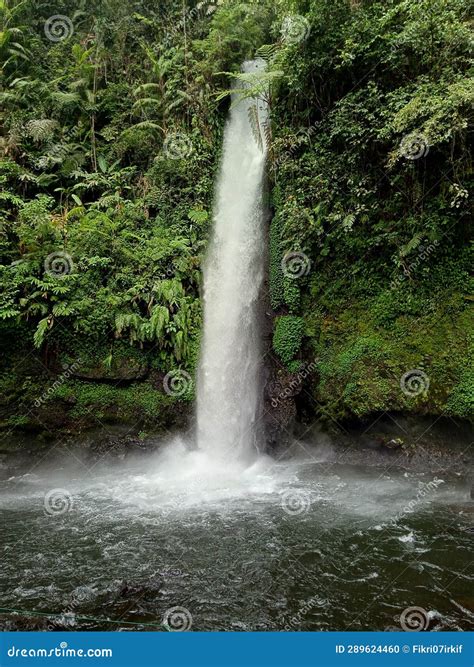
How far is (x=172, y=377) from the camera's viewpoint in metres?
10.5

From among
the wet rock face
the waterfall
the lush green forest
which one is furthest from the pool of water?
the lush green forest

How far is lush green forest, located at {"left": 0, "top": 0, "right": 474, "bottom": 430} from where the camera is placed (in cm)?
874

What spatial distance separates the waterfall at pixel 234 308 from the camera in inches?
405

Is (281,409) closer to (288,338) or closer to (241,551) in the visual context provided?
(288,338)

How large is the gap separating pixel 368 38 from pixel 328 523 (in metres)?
9.77

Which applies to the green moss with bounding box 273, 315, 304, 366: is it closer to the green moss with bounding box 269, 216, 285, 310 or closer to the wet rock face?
the wet rock face

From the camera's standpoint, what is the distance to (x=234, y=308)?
36.9ft

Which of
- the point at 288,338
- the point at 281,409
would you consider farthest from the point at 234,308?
the point at 281,409

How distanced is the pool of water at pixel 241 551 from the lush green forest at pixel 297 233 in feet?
6.62

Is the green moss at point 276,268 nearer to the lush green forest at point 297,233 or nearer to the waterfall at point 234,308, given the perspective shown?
the lush green forest at point 297,233

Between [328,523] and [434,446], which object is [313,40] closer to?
[434,446]

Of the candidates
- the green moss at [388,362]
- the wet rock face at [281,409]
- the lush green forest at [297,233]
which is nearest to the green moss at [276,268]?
the lush green forest at [297,233]

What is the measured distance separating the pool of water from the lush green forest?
2017mm

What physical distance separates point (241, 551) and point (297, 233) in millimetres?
7157
